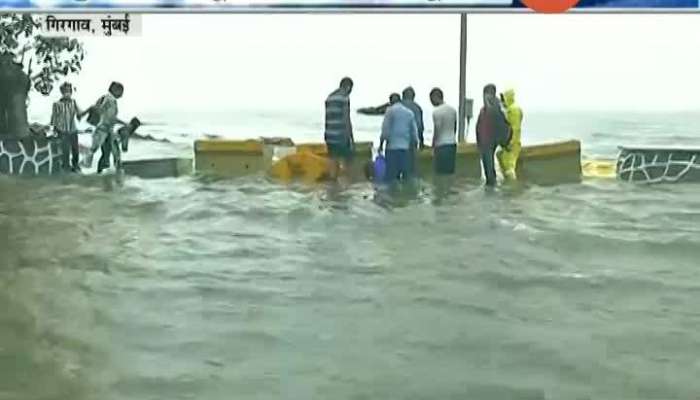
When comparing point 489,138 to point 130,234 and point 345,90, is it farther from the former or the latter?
point 130,234

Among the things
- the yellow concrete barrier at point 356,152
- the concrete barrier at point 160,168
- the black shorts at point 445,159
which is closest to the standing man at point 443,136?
the black shorts at point 445,159

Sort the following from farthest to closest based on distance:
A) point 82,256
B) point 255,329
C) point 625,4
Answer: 1. point 625,4
2. point 82,256
3. point 255,329

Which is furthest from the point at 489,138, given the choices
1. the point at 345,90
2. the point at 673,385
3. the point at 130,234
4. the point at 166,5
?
the point at 673,385

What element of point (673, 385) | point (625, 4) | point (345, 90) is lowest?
point (673, 385)

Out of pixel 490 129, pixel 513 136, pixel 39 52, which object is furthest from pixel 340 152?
pixel 39 52

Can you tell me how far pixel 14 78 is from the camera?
31.1ft

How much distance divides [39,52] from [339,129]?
2.48 meters

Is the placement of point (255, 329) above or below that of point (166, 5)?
below

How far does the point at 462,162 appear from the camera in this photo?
909cm

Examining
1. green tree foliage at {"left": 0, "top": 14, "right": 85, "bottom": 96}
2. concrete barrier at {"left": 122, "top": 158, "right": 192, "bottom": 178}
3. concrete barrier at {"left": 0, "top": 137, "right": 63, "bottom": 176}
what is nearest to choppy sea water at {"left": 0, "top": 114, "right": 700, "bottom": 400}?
concrete barrier at {"left": 122, "top": 158, "right": 192, "bottom": 178}

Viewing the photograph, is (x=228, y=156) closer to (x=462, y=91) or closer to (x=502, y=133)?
(x=462, y=91)

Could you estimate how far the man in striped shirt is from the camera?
9391 mm

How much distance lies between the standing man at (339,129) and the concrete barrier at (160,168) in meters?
1.09

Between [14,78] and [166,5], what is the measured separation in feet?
6.62
